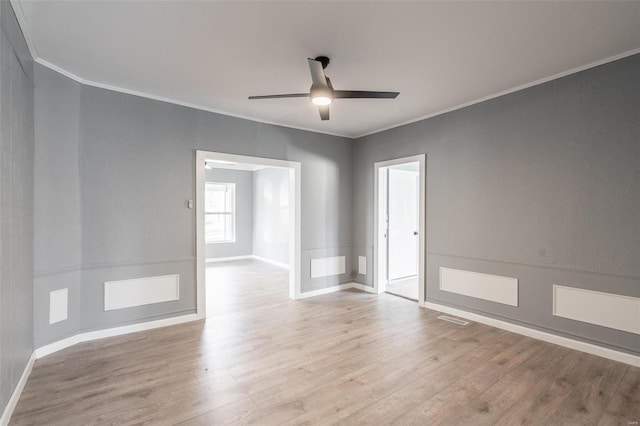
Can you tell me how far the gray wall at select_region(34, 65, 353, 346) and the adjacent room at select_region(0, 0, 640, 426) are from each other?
0.07ft

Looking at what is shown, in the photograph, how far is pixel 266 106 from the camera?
153 inches

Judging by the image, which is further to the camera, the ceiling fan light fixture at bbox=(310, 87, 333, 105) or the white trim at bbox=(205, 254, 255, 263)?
the white trim at bbox=(205, 254, 255, 263)

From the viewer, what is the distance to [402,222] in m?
5.52

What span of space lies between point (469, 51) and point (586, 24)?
757 mm

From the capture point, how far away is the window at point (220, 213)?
844 centimetres

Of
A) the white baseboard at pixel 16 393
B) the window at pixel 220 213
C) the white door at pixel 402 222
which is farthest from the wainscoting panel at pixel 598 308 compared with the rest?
the window at pixel 220 213

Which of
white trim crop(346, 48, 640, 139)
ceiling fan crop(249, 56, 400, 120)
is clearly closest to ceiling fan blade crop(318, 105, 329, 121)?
ceiling fan crop(249, 56, 400, 120)

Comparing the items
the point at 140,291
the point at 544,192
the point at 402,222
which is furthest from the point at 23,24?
the point at 402,222

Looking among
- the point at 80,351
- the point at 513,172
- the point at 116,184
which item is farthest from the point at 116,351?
the point at 513,172

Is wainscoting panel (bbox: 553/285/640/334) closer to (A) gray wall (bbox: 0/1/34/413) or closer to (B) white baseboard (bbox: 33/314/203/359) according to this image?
(B) white baseboard (bbox: 33/314/203/359)

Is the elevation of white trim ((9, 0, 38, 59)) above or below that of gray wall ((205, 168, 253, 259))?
above

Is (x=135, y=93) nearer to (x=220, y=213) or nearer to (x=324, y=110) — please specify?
(x=324, y=110)

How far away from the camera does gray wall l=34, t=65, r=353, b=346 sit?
9.76 feet

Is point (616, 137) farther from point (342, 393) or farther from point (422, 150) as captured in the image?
point (342, 393)
